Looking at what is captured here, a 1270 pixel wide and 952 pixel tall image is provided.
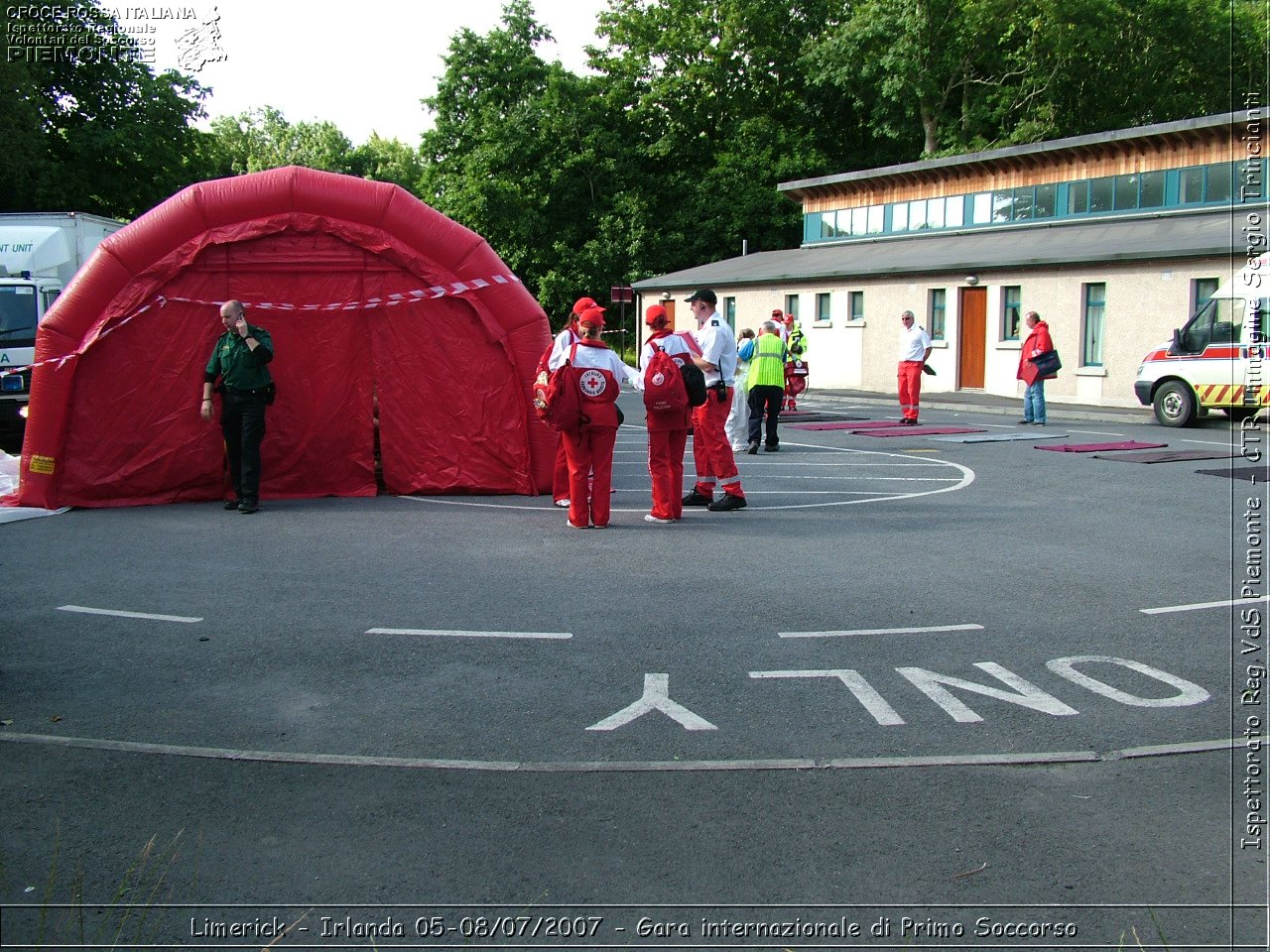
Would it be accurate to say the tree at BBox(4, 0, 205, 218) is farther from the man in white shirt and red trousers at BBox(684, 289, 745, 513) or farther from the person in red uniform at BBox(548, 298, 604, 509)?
the man in white shirt and red trousers at BBox(684, 289, 745, 513)

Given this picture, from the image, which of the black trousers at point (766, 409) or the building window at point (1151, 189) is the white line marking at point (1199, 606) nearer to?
the black trousers at point (766, 409)

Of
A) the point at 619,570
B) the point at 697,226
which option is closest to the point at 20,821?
the point at 619,570

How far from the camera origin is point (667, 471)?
36.4 ft

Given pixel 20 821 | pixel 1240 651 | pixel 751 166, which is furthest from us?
pixel 751 166

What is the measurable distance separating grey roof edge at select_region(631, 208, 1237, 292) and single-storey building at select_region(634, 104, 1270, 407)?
0.22ft

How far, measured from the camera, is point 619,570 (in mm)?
8859

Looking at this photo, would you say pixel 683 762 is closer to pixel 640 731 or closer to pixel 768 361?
pixel 640 731

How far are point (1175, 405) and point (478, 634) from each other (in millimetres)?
17973

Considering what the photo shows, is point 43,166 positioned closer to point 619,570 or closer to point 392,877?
point 619,570

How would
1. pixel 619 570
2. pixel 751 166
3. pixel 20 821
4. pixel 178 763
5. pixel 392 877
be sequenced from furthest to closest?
1. pixel 751 166
2. pixel 619 570
3. pixel 178 763
4. pixel 20 821
5. pixel 392 877

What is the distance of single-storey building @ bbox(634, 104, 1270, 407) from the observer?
91.6ft

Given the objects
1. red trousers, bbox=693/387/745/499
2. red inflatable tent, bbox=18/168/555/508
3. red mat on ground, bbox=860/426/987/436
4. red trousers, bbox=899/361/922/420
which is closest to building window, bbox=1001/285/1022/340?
red mat on ground, bbox=860/426/987/436

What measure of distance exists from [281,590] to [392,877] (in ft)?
15.6

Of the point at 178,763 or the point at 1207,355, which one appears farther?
the point at 1207,355
